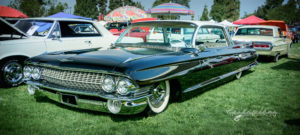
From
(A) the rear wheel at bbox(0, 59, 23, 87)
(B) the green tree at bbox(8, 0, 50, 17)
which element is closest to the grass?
(A) the rear wheel at bbox(0, 59, 23, 87)

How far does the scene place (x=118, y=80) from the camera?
2496 millimetres

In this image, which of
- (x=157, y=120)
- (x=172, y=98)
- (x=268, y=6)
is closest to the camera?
(x=157, y=120)

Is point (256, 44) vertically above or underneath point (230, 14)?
underneath

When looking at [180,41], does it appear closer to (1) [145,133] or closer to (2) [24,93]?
(1) [145,133]

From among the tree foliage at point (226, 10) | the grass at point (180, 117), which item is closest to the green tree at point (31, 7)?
the grass at point (180, 117)

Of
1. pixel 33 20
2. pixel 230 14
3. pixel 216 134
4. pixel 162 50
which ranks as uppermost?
pixel 230 14

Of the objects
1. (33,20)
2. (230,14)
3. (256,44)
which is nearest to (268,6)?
(230,14)

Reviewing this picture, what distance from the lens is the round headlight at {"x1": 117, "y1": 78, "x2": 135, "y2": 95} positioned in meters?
2.46

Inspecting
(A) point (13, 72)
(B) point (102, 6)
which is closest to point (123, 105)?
(A) point (13, 72)

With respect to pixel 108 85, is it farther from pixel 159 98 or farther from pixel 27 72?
pixel 27 72

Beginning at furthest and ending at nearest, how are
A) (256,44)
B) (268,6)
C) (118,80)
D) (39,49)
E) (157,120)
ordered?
1. (268,6)
2. (256,44)
3. (39,49)
4. (157,120)
5. (118,80)

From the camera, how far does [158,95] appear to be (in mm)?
3004

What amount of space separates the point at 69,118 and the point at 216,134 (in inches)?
71.7

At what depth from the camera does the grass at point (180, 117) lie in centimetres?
267
